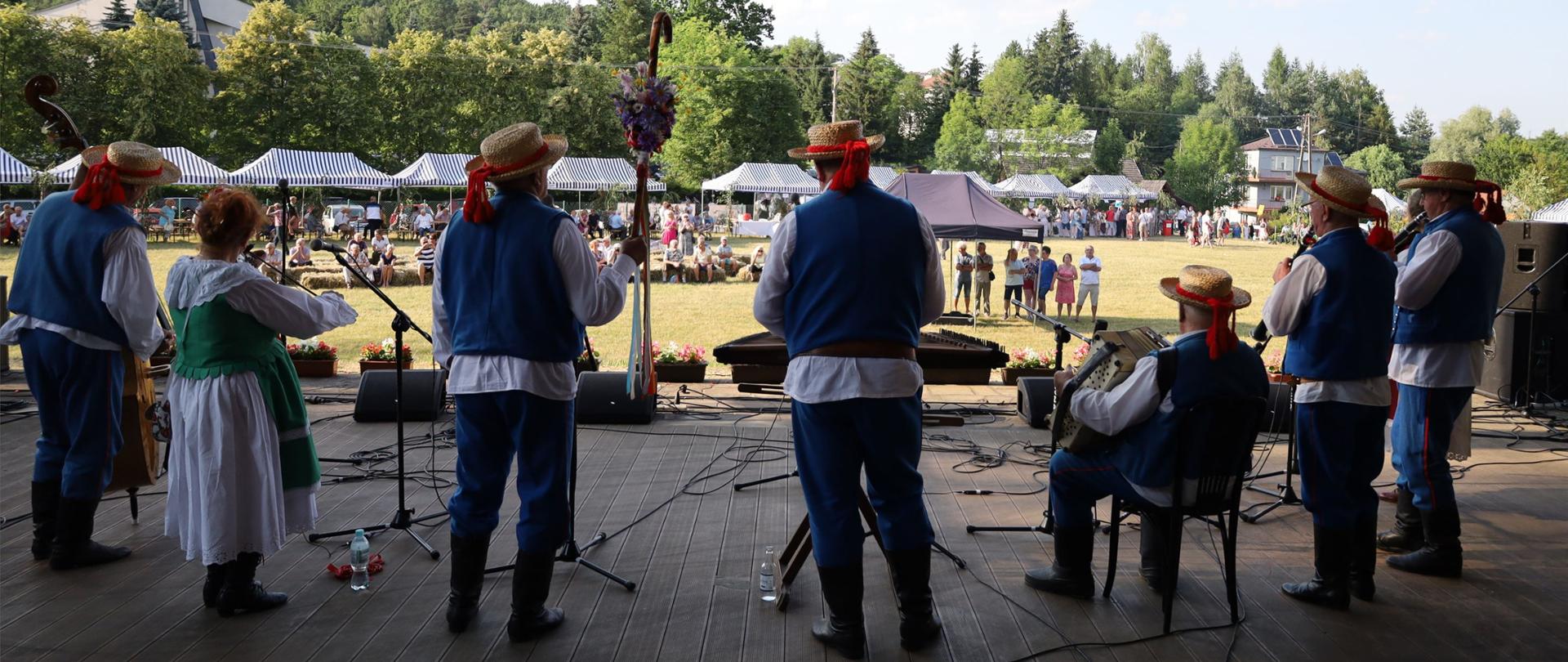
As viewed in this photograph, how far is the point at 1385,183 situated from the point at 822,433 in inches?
→ 2642

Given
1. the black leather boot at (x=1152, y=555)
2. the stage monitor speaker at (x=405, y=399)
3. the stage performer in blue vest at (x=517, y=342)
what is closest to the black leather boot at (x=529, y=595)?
the stage performer in blue vest at (x=517, y=342)

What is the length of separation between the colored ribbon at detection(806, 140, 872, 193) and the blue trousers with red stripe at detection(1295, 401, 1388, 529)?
1935 millimetres

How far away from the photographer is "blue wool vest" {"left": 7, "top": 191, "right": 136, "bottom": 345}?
4160mm

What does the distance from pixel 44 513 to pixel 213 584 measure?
1074 millimetres

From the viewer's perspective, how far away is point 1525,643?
382cm

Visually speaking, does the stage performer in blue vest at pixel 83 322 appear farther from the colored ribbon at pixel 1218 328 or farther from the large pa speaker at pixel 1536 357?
the large pa speaker at pixel 1536 357

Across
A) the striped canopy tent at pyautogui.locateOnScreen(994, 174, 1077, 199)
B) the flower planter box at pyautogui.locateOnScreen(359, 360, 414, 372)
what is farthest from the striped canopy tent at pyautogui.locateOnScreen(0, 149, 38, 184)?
the striped canopy tent at pyautogui.locateOnScreen(994, 174, 1077, 199)

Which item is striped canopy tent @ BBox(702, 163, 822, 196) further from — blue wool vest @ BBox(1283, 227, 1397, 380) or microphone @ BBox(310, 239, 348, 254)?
blue wool vest @ BBox(1283, 227, 1397, 380)

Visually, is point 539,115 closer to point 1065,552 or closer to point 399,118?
point 399,118

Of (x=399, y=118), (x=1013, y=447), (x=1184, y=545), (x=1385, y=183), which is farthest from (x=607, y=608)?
(x=1385, y=183)

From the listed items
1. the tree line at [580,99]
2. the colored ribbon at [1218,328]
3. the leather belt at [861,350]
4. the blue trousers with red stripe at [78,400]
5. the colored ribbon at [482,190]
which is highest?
the tree line at [580,99]

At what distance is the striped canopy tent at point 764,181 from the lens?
35219 mm

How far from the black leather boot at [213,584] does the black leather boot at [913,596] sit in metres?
2.31

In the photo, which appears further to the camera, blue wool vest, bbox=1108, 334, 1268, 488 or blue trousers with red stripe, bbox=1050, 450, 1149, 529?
blue trousers with red stripe, bbox=1050, 450, 1149, 529
